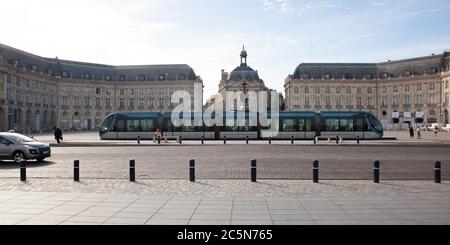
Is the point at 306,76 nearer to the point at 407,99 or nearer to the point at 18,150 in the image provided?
the point at 407,99

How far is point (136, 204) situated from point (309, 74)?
11378 cm

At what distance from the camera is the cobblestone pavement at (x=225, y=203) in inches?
307

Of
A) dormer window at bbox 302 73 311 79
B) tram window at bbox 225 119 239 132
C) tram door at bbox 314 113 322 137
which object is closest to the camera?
tram door at bbox 314 113 322 137

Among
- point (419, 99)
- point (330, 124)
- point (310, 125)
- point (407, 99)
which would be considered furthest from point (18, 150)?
point (407, 99)

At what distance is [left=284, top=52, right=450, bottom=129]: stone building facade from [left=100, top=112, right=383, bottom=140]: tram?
240ft

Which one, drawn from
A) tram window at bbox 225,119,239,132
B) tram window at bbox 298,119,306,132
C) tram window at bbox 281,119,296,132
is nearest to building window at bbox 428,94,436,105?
tram window at bbox 298,119,306,132

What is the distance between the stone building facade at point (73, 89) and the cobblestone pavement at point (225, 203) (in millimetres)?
78866

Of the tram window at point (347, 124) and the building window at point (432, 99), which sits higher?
the building window at point (432, 99)

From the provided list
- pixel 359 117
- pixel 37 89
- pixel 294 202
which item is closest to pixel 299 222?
pixel 294 202

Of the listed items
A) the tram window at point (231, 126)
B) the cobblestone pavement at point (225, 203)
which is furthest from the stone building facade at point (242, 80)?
the cobblestone pavement at point (225, 203)

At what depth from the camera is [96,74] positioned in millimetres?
115000

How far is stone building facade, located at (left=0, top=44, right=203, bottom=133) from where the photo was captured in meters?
84.6

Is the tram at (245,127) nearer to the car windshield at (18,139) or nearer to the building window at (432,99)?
the car windshield at (18,139)

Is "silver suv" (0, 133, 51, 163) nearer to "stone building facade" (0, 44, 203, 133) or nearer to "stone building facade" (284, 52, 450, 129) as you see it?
"stone building facade" (0, 44, 203, 133)
